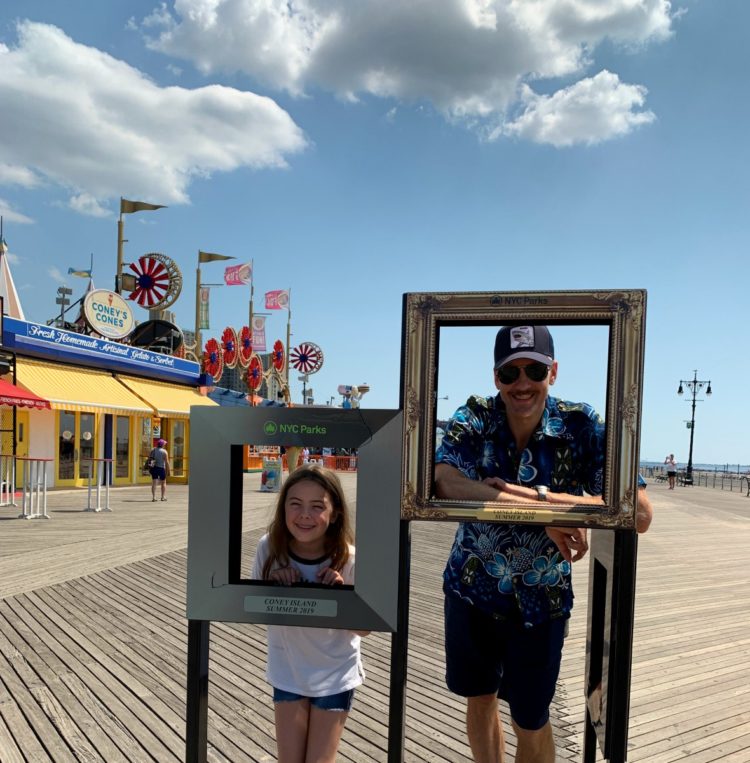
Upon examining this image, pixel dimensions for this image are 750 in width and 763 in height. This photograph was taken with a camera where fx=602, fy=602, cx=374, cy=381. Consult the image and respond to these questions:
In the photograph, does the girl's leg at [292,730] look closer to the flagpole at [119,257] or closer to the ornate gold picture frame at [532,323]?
the ornate gold picture frame at [532,323]

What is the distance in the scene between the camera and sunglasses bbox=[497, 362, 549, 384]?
1.96 meters

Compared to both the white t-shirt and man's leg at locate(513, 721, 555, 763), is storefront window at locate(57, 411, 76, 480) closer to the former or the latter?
the white t-shirt

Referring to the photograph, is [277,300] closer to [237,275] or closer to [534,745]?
[237,275]

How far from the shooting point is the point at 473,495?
1.92 meters

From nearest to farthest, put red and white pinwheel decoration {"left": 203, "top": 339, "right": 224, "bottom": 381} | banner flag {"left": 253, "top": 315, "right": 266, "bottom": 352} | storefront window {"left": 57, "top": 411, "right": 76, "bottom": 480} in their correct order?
storefront window {"left": 57, "top": 411, "right": 76, "bottom": 480} → red and white pinwheel decoration {"left": 203, "top": 339, "right": 224, "bottom": 381} → banner flag {"left": 253, "top": 315, "right": 266, "bottom": 352}

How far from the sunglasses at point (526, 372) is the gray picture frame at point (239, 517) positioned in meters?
0.38

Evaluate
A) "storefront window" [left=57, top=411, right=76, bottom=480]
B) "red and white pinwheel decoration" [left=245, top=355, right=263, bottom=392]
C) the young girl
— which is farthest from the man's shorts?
"red and white pinwheel decoration" [left=245, top=355, right=263, bottom=392]

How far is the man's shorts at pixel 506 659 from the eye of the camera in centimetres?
206

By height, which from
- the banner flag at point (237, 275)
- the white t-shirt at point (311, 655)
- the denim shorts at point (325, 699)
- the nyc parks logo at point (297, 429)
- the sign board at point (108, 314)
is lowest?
the denim shorts at point (325, 699)

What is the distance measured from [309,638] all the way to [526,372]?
1185 mm

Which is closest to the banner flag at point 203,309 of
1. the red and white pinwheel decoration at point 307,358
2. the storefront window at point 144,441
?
the storefront window at point 144,441

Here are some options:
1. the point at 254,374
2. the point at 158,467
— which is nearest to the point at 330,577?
the point at 158,467

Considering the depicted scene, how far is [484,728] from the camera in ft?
7.22

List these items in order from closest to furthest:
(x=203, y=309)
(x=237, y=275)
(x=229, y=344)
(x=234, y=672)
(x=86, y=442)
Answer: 1. (x=234, y=672)
2. (x=86, y=442)
3. (x=229, y=344)
4. (x=203, y=309)
5. (x=237, y=275)
